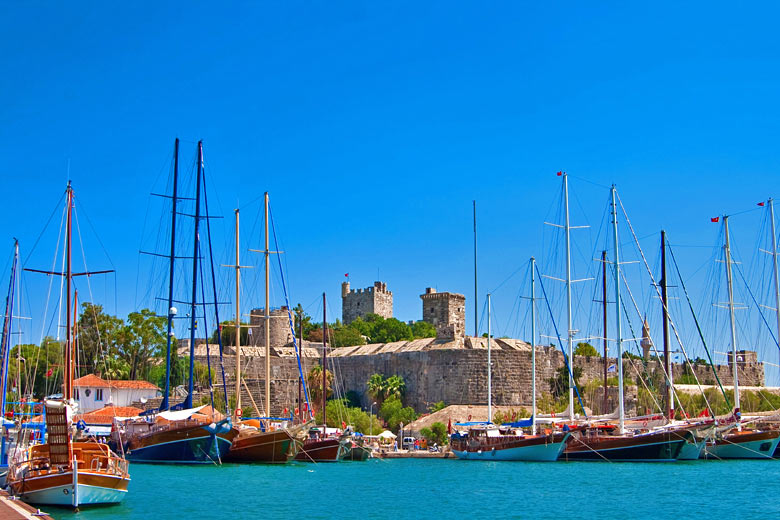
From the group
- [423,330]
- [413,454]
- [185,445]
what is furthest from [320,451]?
[423,330]

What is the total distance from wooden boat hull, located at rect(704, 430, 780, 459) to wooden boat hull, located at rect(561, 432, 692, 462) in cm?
355

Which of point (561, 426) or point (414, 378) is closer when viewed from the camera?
point (561, 426)

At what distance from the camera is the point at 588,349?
68.2 meters

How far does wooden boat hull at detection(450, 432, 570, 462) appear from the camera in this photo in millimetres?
39344

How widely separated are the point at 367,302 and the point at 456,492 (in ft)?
231

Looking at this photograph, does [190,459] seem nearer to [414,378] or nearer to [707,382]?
[414,378]

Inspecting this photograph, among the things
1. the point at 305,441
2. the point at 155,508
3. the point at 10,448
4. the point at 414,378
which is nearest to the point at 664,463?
the point at 305,441

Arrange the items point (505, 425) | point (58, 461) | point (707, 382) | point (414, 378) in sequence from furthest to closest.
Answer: point (707, 382) < point (414, 378) < point (505, 425) < point (58, 461)

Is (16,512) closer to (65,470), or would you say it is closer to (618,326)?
(65,470)

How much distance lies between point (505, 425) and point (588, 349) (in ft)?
85.9

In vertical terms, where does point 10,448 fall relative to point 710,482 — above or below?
above

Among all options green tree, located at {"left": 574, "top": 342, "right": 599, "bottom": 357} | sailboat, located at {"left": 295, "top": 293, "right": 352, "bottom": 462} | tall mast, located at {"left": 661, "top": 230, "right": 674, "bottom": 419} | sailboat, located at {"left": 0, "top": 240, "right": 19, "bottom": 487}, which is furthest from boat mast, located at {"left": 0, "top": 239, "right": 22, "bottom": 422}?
green tree, located at {"left": 574, "top": 342, "right": 599, "bottom": 357}

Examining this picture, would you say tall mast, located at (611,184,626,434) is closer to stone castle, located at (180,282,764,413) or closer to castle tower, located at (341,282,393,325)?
stone castle, located at (180,282,764,413)

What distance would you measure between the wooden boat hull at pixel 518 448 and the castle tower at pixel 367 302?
55.7 m
